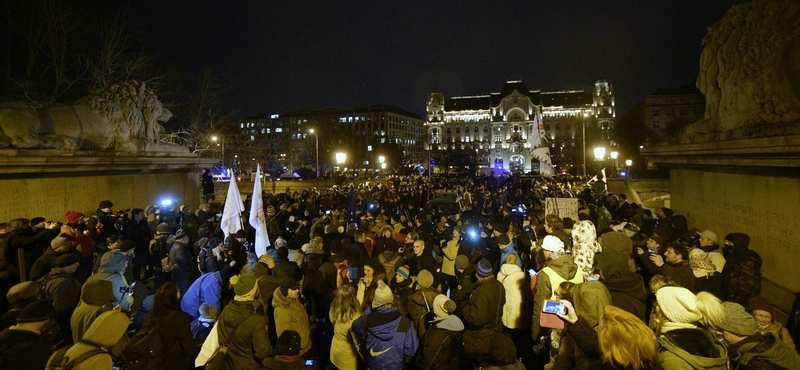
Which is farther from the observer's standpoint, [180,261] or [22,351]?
[180,261]

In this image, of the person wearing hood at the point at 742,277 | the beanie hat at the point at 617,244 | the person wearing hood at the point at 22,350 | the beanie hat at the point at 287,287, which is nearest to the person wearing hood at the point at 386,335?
the beanie hat at the point at 287,287

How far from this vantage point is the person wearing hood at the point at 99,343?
2908 millimetres

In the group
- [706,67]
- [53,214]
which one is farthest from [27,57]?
[706,67]

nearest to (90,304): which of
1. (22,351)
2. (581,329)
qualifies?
(22,351)

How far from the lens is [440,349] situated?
3699mm

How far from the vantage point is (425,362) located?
3.73m

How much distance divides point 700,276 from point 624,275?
1144 mm

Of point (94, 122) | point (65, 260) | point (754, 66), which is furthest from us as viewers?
point (94, 122)

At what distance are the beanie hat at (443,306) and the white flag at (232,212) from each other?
561cm

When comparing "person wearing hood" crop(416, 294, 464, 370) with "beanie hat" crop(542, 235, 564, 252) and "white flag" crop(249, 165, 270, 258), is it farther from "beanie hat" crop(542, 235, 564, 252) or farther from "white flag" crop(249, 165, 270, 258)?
"white flag" crop(249, 165, 270, 258)

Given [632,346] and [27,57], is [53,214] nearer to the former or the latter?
[632,346]

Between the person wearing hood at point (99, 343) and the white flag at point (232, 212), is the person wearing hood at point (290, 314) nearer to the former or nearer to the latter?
the person wearing hood at point (99, 343)

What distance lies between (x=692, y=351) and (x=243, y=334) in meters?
3.32

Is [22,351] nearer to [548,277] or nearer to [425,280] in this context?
[425,280]
